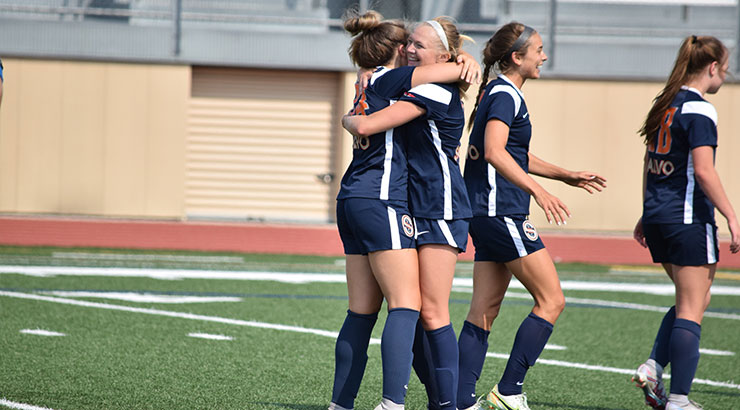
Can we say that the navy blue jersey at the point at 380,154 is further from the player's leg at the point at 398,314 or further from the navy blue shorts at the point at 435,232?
the player's leg at the point at 398,314

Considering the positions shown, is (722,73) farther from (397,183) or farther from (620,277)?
(620,277)

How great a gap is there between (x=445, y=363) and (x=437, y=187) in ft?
2.47

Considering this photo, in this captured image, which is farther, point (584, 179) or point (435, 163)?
point (584, 179)

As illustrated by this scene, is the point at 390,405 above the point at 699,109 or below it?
below

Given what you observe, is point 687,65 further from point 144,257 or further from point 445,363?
point 144,257

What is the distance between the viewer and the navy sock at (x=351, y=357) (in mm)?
4121

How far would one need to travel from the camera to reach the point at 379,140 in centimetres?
395

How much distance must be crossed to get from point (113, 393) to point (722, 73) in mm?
3434

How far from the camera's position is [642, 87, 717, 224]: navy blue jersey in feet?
14.8

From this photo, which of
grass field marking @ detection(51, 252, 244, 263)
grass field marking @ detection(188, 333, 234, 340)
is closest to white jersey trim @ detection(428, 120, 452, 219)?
grass field marking @ detection(188, 333, 234, 340)

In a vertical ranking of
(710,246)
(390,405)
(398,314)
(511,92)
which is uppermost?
(511,92)

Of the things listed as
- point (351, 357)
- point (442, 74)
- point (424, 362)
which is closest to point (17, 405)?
point (351, 357)

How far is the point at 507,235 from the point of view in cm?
438

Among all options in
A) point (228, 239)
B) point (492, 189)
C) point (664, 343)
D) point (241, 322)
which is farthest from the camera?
point (228, 239)
